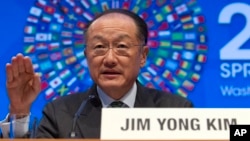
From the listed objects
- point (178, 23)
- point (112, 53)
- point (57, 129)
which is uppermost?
point (178, 23)

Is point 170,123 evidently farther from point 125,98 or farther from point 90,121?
point 125,98

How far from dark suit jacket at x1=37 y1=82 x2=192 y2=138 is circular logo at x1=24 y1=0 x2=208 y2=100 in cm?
75

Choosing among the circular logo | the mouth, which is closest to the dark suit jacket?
the mouth

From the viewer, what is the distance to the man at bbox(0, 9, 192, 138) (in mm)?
1375

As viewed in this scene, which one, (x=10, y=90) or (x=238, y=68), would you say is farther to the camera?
(x=238, y=68)

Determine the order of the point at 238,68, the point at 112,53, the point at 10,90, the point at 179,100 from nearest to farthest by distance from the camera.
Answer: the point at 10,90 < the point at 112,53 < the point at 179,100 < the point at 238,68

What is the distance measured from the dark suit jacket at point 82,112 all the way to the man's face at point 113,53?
0.28 feet

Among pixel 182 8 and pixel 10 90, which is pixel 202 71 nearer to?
pixel 182 8

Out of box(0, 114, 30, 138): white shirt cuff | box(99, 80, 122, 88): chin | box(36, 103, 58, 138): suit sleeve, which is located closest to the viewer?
box(0, 114, 30, 138): white shirt cuff

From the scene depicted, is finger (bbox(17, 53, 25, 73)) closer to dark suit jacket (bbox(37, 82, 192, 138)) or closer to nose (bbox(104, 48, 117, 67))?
dark suit jacket (bbox(37, 82, 192, 138))

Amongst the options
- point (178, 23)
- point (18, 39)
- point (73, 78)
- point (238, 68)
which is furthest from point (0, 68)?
point (238, 68)

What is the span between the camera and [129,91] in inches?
Result: 64.1

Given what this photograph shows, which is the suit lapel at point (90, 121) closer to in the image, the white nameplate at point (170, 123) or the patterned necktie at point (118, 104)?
the patterned necktie at point (118, 104)

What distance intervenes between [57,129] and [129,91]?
13.9 inches
